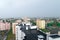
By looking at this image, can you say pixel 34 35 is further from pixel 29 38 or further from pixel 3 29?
pixel 3 29

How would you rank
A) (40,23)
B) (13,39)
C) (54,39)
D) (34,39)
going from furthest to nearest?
1. (40,23)
2. (13,39)
3. (34,39)
4. (54,39)

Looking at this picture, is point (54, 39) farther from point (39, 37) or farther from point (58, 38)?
point (39, 37)

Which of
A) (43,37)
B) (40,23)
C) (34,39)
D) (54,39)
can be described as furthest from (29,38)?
(40,23)

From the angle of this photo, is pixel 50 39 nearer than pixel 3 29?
Yes

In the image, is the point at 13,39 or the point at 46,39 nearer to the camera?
the point at 46,39

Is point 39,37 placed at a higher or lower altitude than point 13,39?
higher

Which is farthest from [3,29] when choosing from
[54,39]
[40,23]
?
[54,39]

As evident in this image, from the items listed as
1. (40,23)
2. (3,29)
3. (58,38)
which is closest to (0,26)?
(3,29)

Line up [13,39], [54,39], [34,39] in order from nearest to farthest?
[54,39] < [34,39] < [13,39]

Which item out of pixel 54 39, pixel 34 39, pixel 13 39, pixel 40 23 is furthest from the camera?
pixel 40 23
